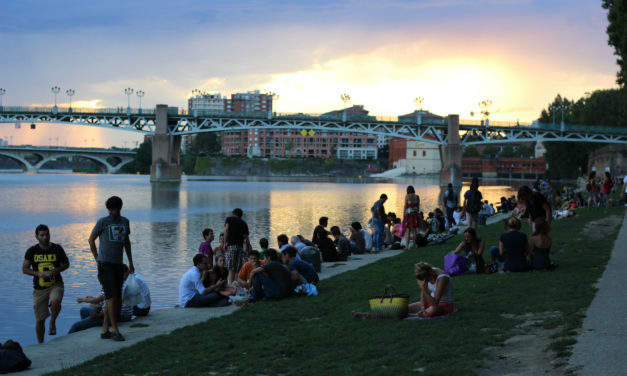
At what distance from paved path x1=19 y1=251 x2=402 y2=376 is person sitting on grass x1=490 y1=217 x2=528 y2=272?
5.48m

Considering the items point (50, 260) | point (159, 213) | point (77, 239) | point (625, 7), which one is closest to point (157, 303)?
point (50, 260)

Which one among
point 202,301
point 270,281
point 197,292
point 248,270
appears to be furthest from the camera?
point 248,270

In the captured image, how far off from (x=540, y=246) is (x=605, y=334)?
554 cm

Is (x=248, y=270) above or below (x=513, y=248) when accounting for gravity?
below

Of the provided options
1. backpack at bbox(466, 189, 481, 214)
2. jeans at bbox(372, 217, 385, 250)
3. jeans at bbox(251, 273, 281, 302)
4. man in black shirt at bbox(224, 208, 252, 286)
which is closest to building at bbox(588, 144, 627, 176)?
backpack at bbox(466, 189, 481, 214)

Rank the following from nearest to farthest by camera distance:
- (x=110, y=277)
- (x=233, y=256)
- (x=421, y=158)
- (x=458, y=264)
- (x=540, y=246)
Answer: (x=110, y=277), (x=540, y=246), (x=458, y=264), (x=233, y=256), (x=421, y=158)

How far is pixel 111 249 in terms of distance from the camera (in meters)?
9.56

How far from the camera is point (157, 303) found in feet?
47.2

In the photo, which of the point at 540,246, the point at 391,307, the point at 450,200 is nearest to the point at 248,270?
the point at 391,307

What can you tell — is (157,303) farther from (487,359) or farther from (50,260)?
(487,359)

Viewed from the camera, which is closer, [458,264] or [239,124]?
[458,264]

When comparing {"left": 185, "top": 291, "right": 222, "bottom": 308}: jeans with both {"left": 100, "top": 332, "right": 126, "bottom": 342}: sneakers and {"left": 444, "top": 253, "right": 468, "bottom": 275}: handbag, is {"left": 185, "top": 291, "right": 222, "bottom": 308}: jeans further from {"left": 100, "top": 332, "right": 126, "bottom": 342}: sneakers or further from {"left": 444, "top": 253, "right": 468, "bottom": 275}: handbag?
{"left": 444, "top": 253, "right": 468, "bottom": 275}: handbag

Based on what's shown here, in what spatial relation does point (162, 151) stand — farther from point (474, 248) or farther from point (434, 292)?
point (434, 292)

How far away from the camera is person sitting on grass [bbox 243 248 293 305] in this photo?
41.2 ft
